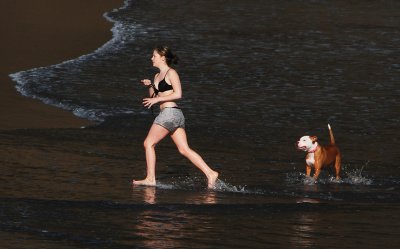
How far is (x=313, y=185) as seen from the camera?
13.1 meters

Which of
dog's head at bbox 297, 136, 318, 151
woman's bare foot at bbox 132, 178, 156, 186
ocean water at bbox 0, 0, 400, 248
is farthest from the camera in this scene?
dog's head at bbox 297, 136, 318, 151

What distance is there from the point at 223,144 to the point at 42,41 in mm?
12218

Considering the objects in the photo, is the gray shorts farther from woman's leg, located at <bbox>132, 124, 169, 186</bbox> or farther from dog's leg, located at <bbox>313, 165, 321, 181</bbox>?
dog's leg, located at <bbox>313, 165, 321, 181</bbox>

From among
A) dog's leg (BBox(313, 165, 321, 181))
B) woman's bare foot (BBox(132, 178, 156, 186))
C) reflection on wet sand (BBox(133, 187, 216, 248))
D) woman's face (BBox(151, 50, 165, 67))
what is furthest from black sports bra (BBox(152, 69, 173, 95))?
dog's leg (BBox(313, 165, 321, 181))

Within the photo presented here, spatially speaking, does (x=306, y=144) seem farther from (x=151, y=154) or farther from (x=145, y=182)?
(x=145, y=182)

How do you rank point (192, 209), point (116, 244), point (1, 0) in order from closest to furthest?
point (116, 244)
point (192, 209)
point (1, 0)

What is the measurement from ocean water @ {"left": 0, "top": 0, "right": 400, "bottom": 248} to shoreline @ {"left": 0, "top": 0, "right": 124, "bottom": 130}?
1.49 ft

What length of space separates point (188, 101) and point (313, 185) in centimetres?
730

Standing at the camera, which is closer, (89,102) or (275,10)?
(89,102)

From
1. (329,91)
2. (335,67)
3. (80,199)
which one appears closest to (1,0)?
(335,67)

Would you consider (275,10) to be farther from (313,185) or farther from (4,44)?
(313,185)

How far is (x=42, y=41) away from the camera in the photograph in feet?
89.3

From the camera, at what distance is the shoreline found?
696 inches

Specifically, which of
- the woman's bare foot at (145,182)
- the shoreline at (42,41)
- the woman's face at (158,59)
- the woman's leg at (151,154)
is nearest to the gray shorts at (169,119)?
the woman's leg at (151,154)
